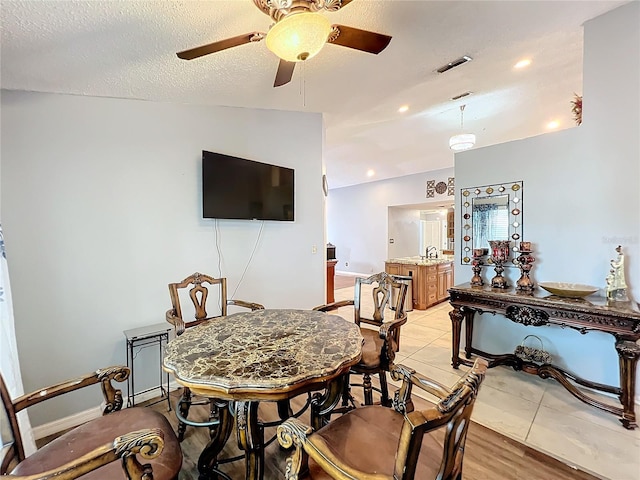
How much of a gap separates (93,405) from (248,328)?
1654 mm

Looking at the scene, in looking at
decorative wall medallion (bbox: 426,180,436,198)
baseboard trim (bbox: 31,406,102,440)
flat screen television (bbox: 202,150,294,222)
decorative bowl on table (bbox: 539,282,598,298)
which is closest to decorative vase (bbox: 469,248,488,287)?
decorative bowl on table (bbox: 539,282,598,298)

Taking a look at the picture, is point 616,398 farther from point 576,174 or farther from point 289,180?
point 289,180

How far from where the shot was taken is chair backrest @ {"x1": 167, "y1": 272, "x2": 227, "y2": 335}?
210 cm

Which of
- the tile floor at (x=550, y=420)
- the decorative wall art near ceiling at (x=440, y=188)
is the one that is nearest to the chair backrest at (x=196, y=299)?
the tile floor at (x=550, y=420)

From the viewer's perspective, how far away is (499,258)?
2934 mm

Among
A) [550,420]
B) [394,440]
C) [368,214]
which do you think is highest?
[368,214]

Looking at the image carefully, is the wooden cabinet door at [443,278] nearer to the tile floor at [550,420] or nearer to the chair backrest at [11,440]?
the tile floor at [550,420]

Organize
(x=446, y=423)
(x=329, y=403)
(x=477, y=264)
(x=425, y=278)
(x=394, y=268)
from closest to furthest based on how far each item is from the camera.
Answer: (x=446, y=423) → (x=329, y=403) → (x=477, y=264) → (x=425, y=278) → (x=394, y=268)

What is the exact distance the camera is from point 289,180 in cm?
340

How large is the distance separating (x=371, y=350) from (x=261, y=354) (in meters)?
0.92

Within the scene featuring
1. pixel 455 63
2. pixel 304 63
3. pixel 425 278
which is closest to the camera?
pixel 304 63

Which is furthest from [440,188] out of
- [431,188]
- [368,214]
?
[368,214]

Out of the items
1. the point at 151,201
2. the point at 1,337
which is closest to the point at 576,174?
the point at 151,201

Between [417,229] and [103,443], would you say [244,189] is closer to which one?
[103,443]
